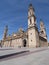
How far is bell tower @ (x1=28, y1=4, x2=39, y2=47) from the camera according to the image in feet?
140

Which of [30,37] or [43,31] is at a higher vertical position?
[43,31]

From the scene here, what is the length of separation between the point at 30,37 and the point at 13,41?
19550mm

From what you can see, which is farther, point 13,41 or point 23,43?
point 13,41

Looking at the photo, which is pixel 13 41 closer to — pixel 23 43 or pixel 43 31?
pixel 23 43

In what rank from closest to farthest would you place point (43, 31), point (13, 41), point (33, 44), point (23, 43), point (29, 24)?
point (33, 44) < point (29, 24) < point (23, 43) < point (13, 41) < point (43, 31)

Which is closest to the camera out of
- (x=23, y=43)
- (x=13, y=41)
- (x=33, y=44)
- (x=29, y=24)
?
(x=33, y=44)

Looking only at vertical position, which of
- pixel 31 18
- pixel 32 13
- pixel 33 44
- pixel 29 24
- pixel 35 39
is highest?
pixel 32 13

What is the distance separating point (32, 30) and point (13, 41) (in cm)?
2153

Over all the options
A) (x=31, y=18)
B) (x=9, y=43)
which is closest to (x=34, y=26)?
(x=31, y=18)

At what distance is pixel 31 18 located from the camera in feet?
156

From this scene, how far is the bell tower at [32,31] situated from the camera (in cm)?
4271

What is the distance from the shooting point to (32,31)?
1735 inches

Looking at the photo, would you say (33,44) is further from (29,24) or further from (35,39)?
(29,24)

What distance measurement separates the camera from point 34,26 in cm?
4406
